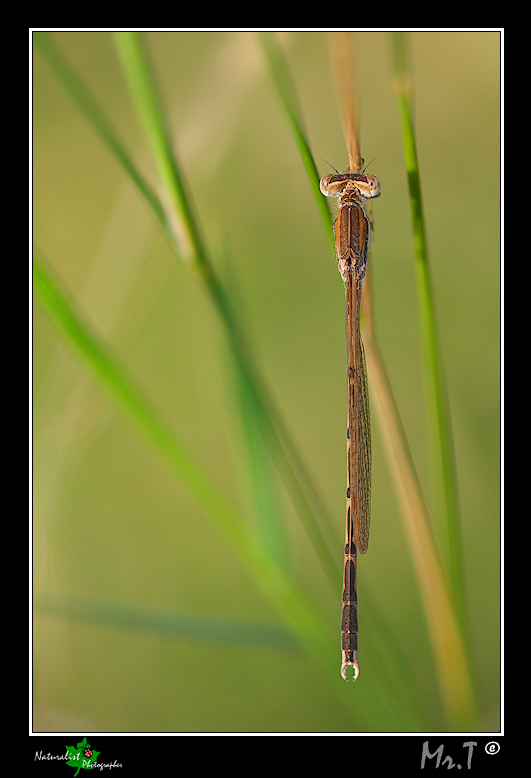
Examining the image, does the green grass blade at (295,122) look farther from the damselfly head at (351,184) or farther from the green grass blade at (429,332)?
the damselfly head at (351,184)

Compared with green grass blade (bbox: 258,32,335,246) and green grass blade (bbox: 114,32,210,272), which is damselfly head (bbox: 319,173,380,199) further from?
green grass blade (bbox: 114,32,210,272)

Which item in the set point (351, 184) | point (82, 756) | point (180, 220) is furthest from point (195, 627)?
point (351, 184)

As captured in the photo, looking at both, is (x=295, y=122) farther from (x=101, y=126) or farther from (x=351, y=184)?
(x=351, y=184)

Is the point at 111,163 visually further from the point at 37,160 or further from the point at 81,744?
the point at 81,744

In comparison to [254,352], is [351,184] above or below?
above

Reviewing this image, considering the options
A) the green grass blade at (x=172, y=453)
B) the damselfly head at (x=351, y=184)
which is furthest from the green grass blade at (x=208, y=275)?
the damselfly head at (x=351, y=184)

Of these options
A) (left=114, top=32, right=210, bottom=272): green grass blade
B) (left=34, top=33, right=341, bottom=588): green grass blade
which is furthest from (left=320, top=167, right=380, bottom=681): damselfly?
(left=114, top=32, right=210, bottom=272): green grass blade
